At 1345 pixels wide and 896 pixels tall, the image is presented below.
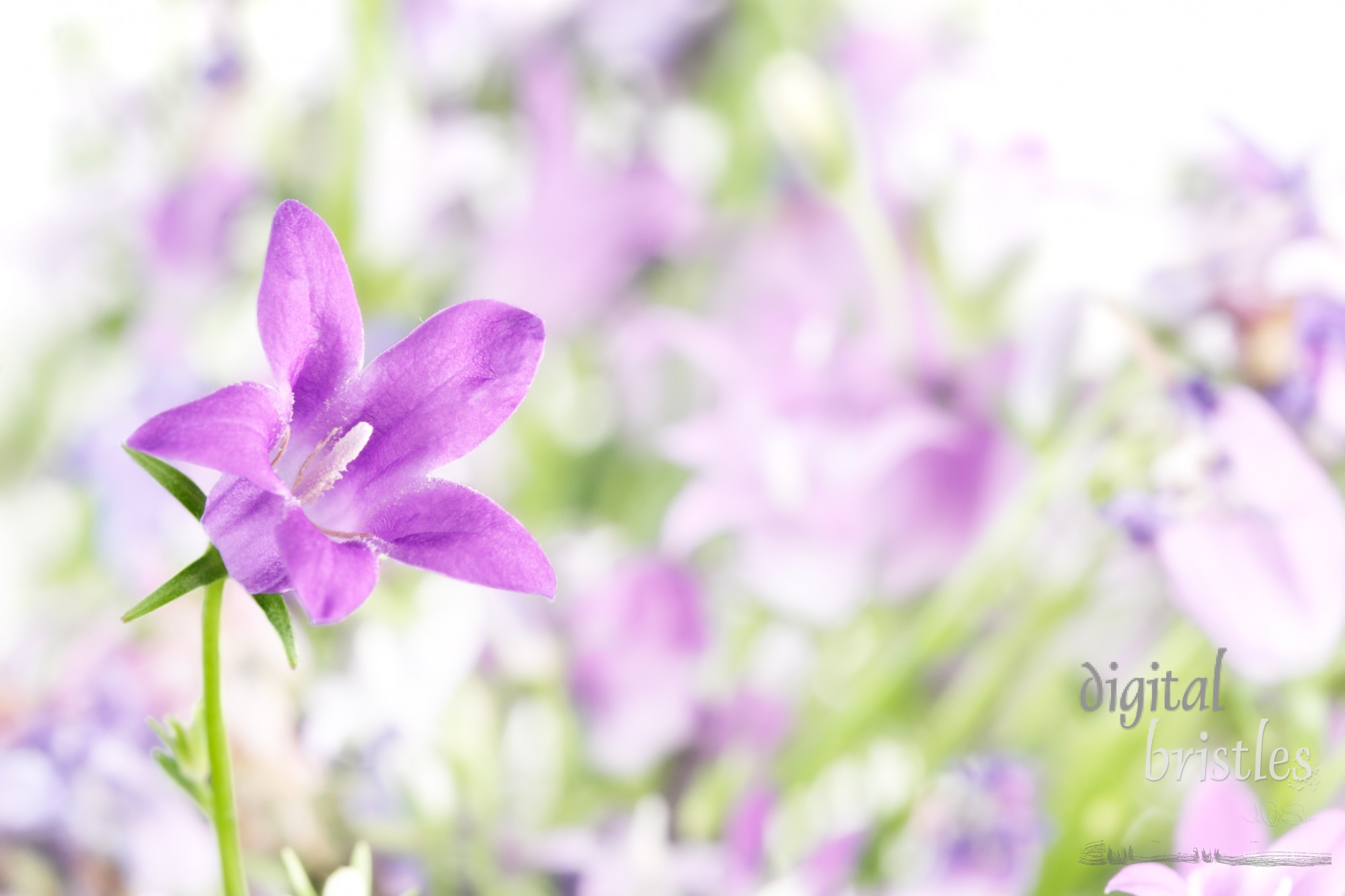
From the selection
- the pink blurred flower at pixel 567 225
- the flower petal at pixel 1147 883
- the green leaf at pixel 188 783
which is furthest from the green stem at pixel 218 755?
the pink blurred flower at pixel 567 225

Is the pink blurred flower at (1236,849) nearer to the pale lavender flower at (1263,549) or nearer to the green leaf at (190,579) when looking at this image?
the pale lavender flower at (1263,549)

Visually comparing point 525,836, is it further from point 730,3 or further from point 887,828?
point 730,3

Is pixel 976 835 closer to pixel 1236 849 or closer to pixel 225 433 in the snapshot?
pixel 1236 849

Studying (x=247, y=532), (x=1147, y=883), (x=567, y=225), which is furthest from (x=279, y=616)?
(x=567, y=225)

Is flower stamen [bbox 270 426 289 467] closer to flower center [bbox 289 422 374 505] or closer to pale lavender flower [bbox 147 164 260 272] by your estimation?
flower center [bbox 289 422 374 505]

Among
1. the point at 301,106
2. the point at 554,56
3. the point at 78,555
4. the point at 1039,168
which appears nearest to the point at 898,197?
the point at 1039,168

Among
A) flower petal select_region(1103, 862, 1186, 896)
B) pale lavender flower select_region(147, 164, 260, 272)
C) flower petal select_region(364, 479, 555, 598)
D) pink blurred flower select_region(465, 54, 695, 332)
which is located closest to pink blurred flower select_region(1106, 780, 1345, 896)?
flower petal select_region(1103, 862, 1186, 896)
